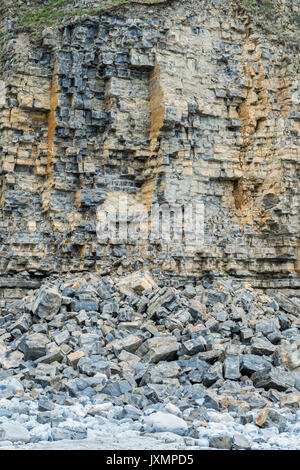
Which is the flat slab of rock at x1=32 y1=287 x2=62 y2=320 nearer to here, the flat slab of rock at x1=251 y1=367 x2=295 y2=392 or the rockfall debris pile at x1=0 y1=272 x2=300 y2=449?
the rockfall debris pile at x1=0 y1=272 x2=300 y2=449

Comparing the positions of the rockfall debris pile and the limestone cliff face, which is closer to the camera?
the rockfall debris pile

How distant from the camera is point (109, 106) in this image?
13758mm

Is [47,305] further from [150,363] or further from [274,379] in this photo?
[274,379]

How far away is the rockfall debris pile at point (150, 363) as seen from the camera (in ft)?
22.1

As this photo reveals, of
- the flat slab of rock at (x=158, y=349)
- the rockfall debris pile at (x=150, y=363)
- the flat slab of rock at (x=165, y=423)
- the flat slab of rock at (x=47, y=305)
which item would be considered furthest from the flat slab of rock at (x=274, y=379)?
the flat slab of rock at (x=47, y=305)

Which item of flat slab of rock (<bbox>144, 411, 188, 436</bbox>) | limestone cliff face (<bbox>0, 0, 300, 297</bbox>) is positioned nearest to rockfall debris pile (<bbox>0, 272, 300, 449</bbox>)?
flat slab of rock (<bbox>144, 411, 188, 436</bbox>)

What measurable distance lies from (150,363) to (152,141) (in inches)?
257

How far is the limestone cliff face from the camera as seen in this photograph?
13.5m

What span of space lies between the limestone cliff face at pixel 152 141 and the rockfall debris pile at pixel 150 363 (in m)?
1.85

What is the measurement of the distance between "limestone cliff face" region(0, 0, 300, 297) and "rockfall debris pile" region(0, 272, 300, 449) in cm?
185

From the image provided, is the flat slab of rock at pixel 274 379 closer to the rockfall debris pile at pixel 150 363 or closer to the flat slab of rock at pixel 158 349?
the rockfall debris pile at pixel 150 363

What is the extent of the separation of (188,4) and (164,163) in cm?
426

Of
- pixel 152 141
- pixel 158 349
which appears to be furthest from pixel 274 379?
pixel 152 141
